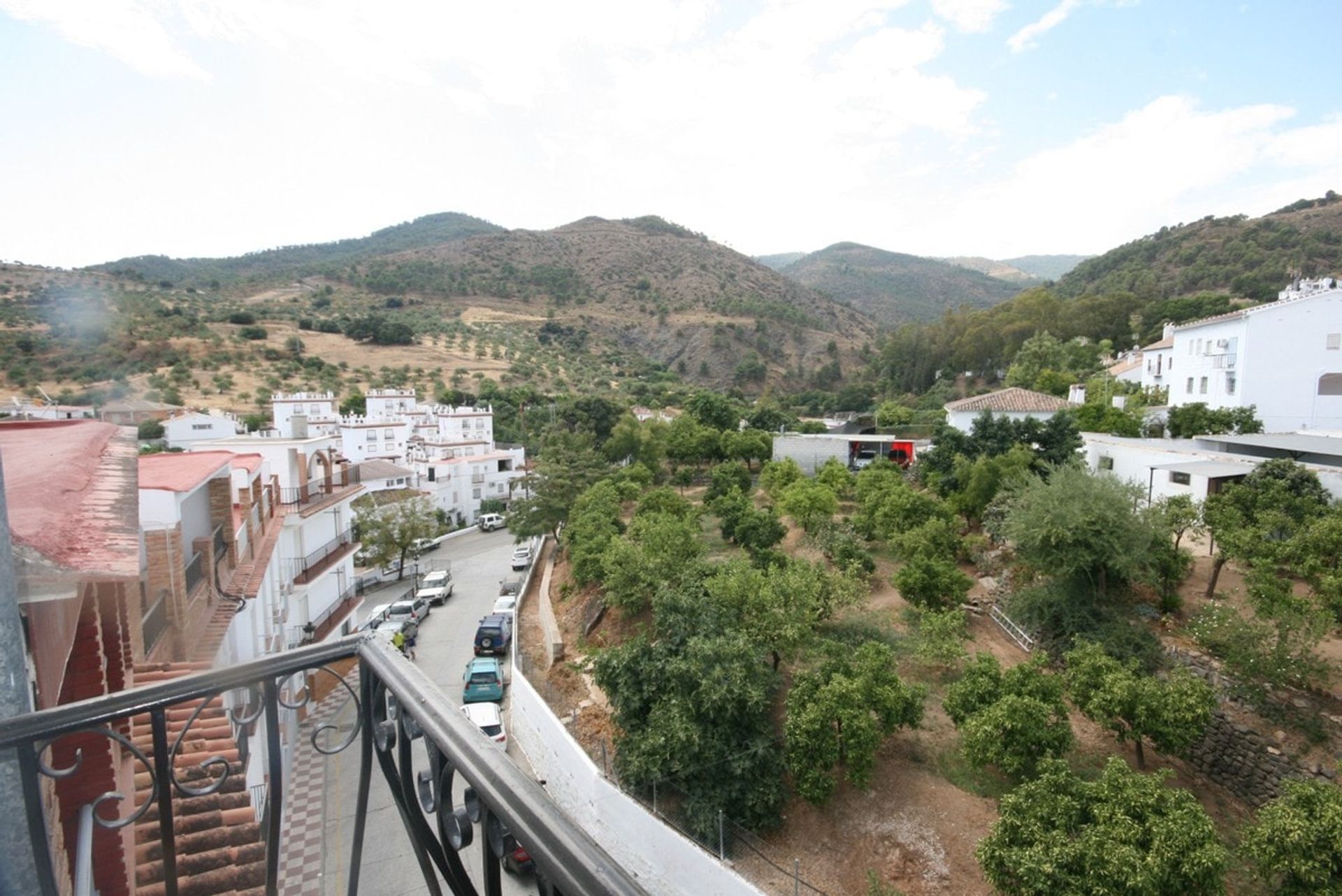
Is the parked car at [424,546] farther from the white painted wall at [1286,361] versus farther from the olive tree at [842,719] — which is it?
the white painted wall at [1286,361]

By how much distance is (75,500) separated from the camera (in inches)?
86.6

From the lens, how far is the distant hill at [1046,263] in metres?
152

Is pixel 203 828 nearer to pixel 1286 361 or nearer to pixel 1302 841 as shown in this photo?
pixel 1302 841

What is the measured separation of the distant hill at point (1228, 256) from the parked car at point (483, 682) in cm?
5234

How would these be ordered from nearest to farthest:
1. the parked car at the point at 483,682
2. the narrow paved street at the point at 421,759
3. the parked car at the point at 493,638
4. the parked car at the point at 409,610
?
the narrow paved street at the point at 421,759, the parked car at the point at 483,682, the parked car at the point at 493,638, the parked car at the point at 409,610

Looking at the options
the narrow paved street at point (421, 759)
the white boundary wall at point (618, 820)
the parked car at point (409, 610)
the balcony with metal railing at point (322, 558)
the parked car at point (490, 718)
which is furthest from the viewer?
the parked car at point (409, 610)

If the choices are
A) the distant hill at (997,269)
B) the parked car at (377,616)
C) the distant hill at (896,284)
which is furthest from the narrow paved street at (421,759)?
the distant hill at (997,269)

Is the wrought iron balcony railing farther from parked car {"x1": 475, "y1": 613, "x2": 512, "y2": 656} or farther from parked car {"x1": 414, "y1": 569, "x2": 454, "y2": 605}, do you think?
parked car {"x1": 414, "y1": 569, "x2": 454, "y2": 605}

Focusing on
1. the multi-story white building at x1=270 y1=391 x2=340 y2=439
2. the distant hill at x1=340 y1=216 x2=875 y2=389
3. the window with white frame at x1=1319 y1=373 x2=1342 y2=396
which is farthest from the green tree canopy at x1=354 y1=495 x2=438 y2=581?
the distant hill at x1=340 y1=216 x2=875 y2=389

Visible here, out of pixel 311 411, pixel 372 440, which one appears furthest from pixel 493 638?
pixel 311 411

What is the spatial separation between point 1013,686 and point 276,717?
972 centimetres

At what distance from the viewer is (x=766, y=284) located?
86.9m

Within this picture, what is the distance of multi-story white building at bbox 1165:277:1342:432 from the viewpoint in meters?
19.0

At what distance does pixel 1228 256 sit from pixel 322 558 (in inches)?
2565
